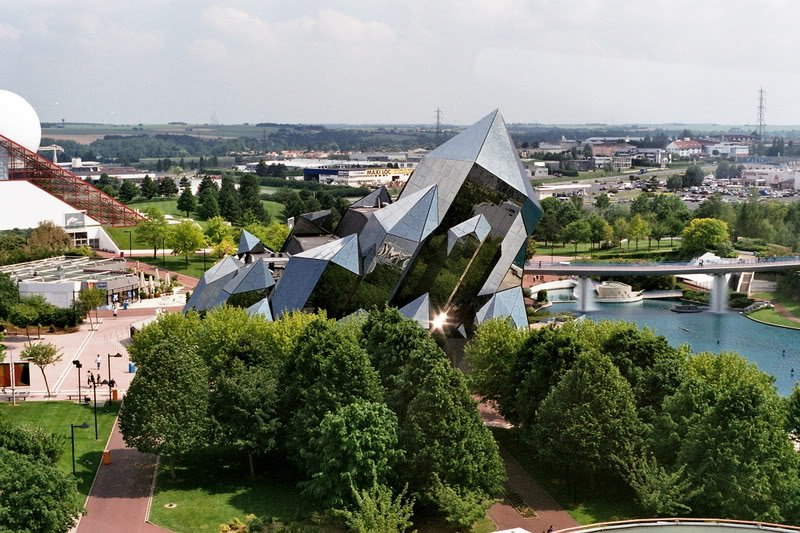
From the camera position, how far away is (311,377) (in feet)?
101

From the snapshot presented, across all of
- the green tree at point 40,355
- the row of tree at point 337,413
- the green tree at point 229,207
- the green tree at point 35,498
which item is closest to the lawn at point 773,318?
the row of tree at point 337,413

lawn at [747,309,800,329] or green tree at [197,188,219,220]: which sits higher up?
green tree at [197,188,219,220]

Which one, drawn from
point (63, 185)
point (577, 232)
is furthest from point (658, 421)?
point (63, 185)

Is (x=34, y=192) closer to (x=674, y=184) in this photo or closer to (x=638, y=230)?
(x=638, y=230)

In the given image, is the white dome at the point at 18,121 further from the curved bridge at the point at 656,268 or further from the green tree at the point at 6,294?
the curved bridge at the point at 656,268

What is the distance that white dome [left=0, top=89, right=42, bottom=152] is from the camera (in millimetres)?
82688

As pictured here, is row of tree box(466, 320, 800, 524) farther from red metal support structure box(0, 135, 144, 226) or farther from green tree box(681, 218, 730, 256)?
red metal support structure box(0, 135, 144, 226)

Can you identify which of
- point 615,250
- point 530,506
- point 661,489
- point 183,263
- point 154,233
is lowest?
point 530,506

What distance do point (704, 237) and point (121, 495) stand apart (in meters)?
62.7

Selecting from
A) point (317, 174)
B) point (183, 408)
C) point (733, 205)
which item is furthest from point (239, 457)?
point (317, 174)

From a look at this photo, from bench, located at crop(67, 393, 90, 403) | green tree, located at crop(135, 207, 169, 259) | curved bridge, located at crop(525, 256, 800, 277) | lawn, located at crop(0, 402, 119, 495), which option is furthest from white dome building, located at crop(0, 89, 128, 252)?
lawn, located at crop(0, 402, 119, 495)

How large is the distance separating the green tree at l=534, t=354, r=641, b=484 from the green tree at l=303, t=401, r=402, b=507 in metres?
5.22

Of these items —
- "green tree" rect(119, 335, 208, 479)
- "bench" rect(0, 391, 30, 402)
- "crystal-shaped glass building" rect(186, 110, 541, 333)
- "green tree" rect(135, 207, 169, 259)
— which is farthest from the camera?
"green tree" rect(135, 207, 169, 259)

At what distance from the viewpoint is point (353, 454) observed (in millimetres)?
26734
